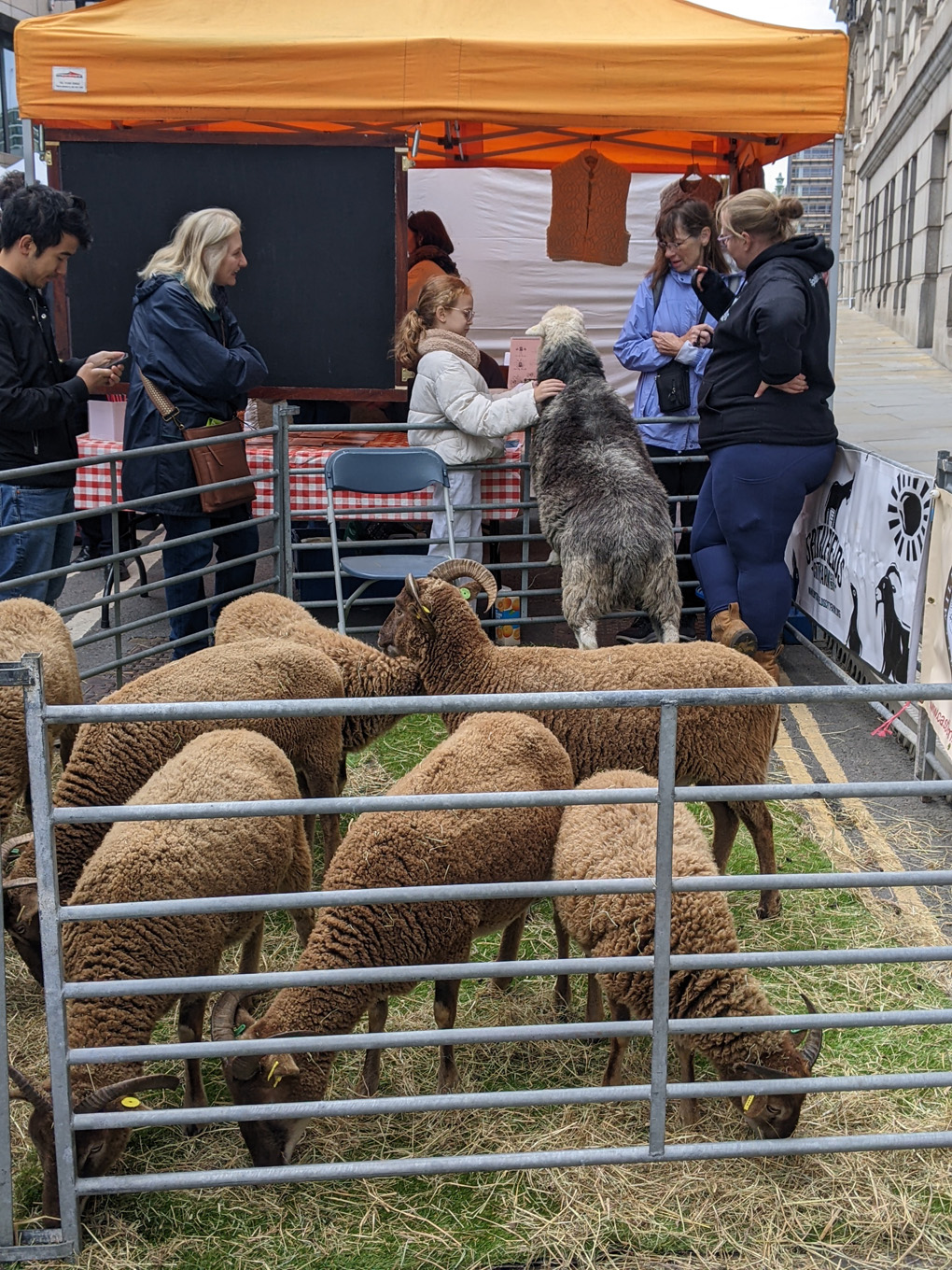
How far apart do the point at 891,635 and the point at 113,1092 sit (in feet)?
13.9

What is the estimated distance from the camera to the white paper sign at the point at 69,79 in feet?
23.4

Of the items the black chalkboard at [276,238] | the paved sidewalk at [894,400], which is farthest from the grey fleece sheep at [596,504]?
the paved sidewalk at [894,400]

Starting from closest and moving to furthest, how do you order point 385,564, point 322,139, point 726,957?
1. point 726,957
2. point 385,564
3. point 322,139

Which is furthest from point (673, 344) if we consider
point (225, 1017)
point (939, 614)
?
point (225, 1017)

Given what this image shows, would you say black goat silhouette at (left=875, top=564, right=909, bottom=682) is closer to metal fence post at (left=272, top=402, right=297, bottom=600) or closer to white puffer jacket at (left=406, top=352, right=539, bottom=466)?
white puffer jacket at (left=406, top=352, right=539, bottom=466)

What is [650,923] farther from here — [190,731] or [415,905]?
[190,731]

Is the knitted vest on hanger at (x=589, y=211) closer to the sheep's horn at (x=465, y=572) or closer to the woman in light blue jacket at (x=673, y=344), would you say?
the woman in light blue jacket at (x=673, y=344)

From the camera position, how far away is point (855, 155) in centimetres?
4591

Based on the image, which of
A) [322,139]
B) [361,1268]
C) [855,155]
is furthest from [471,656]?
[855,155]

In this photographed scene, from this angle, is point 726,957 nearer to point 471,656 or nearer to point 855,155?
point 471,656

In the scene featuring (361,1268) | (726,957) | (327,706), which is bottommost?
(361,1268)

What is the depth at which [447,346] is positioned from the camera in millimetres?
6902

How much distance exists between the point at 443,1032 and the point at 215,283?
15.0ft

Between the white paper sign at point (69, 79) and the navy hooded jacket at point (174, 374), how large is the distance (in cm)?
179
